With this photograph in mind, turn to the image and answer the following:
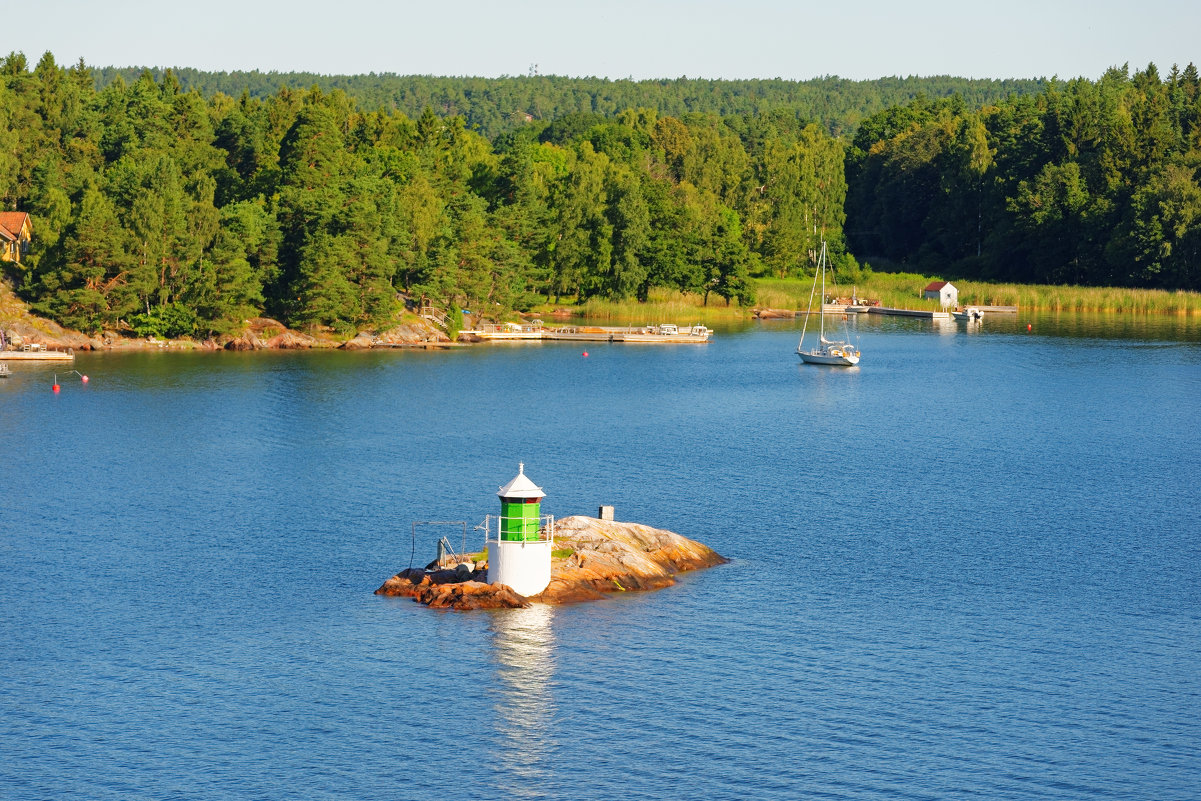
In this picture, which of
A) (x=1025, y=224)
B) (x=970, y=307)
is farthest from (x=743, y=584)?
(x=1025, y=224)

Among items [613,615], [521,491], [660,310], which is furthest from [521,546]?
[660,310]

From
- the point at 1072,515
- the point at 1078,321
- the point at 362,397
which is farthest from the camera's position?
the point at 1078,321

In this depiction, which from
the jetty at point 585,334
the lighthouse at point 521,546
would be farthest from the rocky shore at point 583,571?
the jetty at point 585,334

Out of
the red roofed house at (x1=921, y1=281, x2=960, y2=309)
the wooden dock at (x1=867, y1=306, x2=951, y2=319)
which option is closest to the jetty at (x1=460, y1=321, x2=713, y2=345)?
the wooden dock at (x1=867, y1=306, x2=951, y2=319)

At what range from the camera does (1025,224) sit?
19425 cm

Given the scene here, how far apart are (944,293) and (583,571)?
14856 centimetres

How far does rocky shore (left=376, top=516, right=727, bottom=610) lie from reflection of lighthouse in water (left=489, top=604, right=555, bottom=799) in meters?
1.15

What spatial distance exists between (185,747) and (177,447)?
4584 cm

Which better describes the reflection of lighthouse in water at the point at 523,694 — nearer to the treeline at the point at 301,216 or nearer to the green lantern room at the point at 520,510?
the green lantern room at the point at 520,510

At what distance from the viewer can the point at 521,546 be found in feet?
153

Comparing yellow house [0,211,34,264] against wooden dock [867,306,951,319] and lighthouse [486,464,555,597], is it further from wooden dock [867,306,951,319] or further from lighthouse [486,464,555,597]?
wooden dock [867,306,951,319]

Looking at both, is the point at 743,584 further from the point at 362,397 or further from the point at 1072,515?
the point at 362,397

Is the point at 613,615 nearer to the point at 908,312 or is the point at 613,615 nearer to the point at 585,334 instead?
the point at 585,334

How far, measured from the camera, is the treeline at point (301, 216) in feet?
412
